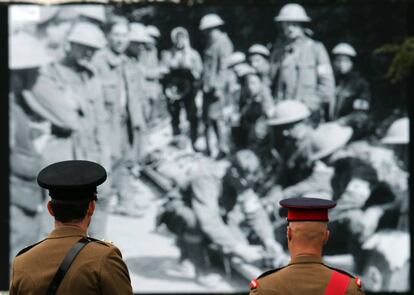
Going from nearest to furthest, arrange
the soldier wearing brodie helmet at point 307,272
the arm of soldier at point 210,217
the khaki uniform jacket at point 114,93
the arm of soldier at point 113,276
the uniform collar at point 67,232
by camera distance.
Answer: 1. the arm of soldier at point 113,276
2. the uniform collar at point 67,232
3. the soldier wearing brodie helmet at point 307,272
4. the arm of soldier at point 210,217
5. the khaki uniform jacket at point 114,93

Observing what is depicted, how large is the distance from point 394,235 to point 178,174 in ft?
9.79

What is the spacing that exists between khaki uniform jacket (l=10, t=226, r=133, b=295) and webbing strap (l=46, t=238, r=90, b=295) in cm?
1

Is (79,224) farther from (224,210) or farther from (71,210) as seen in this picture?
(224,210)

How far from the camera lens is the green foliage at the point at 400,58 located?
16.0 meters

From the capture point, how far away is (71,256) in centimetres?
486

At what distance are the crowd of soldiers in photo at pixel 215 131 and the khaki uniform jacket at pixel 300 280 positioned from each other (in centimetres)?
1093

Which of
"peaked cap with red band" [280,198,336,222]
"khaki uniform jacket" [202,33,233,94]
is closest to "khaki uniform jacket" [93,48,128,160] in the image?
"khaki uniform jacket" [202,33,233,94]

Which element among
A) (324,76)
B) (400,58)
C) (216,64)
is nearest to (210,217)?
(216,64)

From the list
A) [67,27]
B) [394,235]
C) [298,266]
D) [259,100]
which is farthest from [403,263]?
[298,266]

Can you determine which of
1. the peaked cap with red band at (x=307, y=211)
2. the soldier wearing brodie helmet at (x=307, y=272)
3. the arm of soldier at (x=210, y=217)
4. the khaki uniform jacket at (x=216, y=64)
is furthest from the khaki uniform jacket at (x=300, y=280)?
the khaki uniform jacket at (x=216, y=64)

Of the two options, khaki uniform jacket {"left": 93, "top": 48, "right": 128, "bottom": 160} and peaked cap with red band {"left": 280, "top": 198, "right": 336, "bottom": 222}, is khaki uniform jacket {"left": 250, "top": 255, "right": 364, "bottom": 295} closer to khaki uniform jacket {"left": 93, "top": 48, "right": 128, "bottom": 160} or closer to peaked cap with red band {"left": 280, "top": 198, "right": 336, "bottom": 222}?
peaked cap with red band {"left": 280, "top": 198, "right": 336, "bottom": 222}

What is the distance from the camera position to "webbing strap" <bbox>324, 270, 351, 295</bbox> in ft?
16.4

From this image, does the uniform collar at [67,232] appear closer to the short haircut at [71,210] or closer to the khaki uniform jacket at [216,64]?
the short haircut at [71,210]

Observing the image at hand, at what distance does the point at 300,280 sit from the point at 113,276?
0.80 meters
